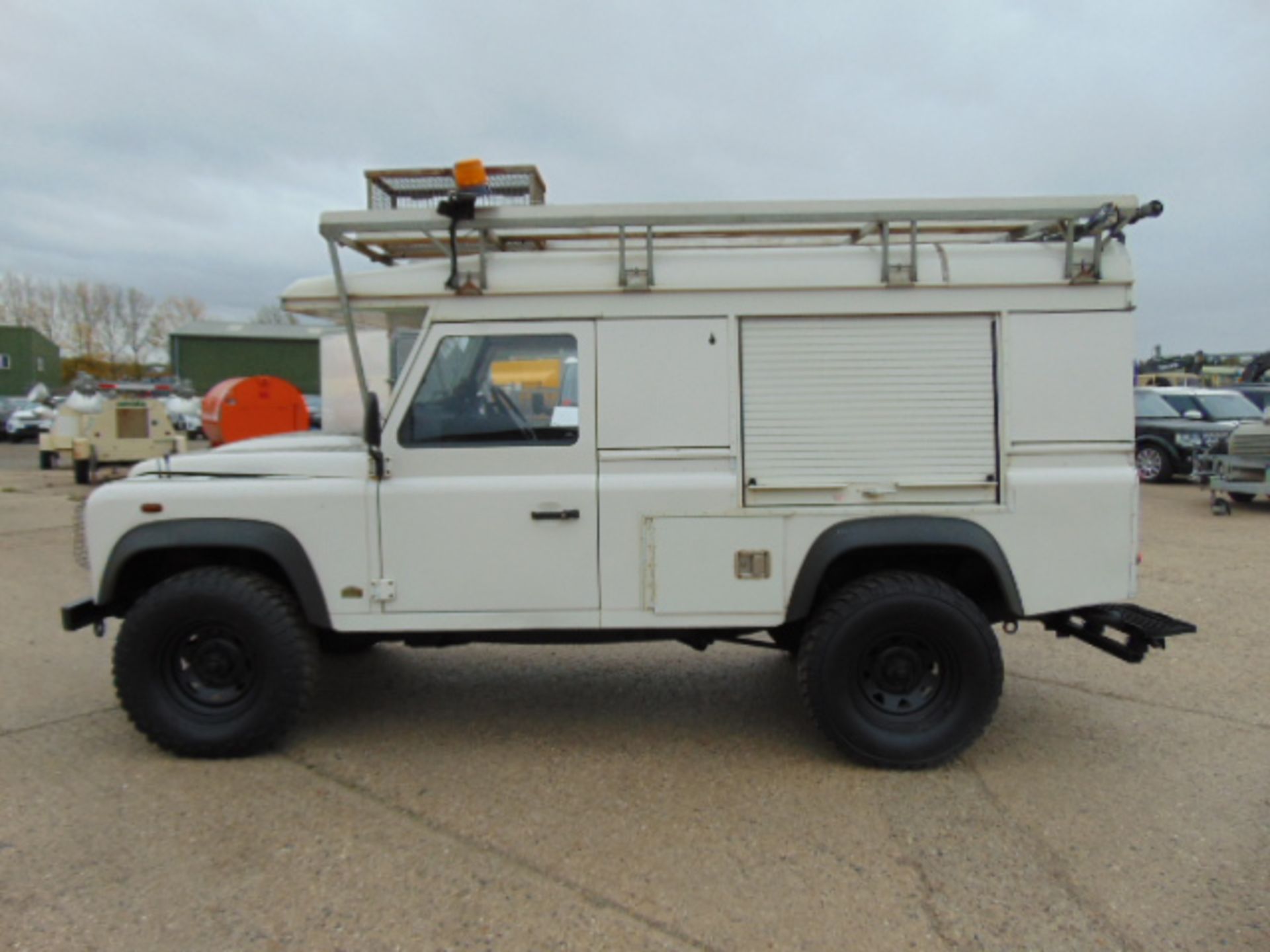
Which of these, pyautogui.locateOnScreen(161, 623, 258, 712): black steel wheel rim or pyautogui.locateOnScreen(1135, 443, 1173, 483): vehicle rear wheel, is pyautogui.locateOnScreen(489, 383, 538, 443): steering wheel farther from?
pyautogui.locateOnScreen(1135, 443, 1173, 483): vehicle rear wheel

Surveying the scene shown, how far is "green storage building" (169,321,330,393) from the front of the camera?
131ft

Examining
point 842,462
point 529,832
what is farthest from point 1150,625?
point 529,832

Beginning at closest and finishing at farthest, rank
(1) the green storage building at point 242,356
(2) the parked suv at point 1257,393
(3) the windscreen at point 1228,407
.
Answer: (3) the windscreen at point 1228,407 < (2) the parked suv at point 1257,393 < (1) the green storage building at point 242,356

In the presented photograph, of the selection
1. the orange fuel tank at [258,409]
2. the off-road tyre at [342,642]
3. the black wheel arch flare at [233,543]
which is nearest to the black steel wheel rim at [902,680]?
the off-road tyre at [342,642]

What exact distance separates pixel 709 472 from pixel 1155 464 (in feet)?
45.4

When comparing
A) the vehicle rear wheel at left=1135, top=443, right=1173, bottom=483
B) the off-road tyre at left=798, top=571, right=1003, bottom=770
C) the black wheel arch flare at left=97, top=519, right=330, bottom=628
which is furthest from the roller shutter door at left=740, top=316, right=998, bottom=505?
the vehicle rear wheel at left=1135, top=443, right=1173, bottom=483

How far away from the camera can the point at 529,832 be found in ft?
11.0

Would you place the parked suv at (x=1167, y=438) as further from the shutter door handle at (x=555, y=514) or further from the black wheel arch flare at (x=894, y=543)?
the shutter door handle at (x=555, y=514)

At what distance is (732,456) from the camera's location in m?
3.85

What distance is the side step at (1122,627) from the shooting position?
3.83m

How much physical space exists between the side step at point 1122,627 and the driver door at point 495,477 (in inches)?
86.6

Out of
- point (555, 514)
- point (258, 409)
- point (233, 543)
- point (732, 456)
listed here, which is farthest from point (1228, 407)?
point (233, 543)

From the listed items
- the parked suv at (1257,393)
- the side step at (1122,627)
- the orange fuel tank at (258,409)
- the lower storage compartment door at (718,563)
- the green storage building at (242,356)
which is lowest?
the side step at (1122,627)

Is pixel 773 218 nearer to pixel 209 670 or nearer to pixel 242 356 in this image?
pixel 209 670
